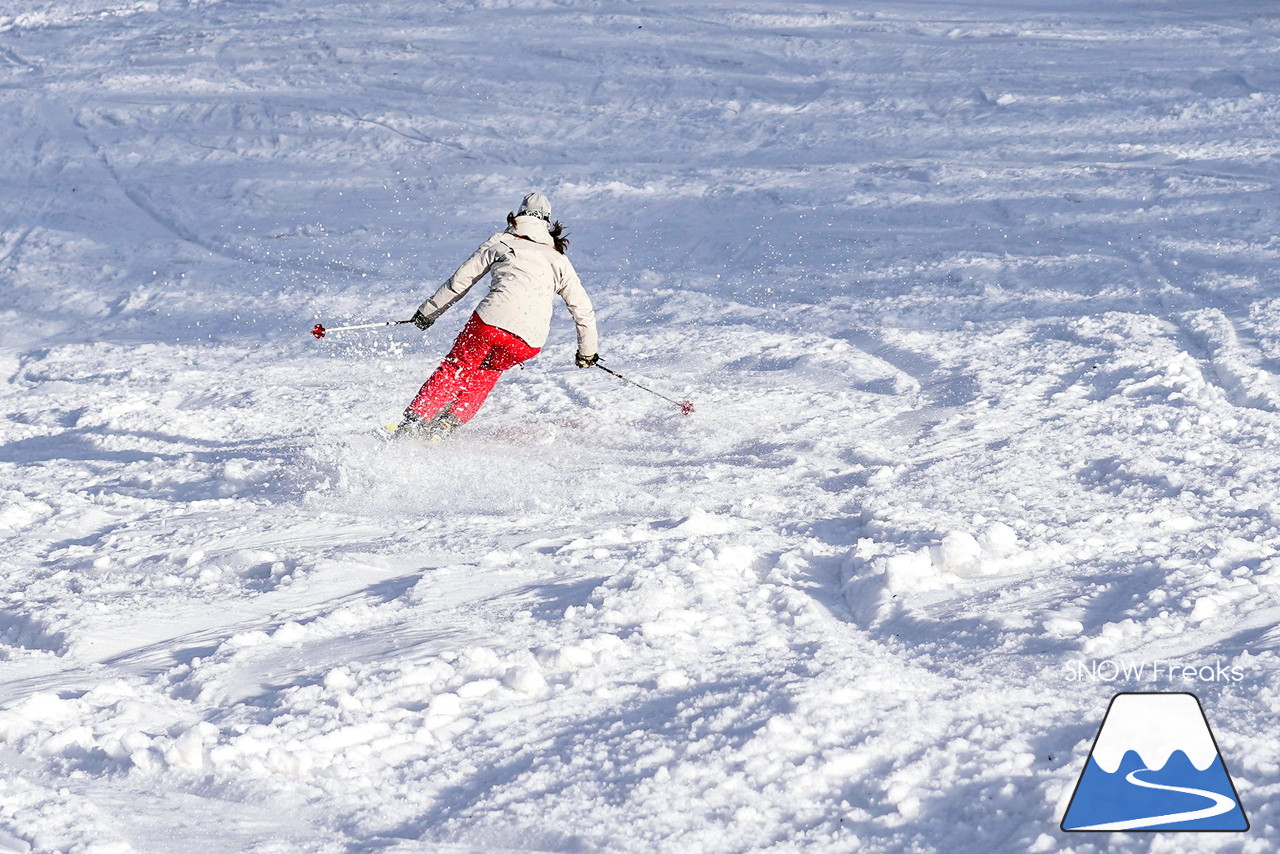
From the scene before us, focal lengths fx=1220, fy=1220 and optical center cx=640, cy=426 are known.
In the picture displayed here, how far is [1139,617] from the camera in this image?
353 centimetres

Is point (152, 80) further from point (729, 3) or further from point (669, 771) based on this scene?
point (669, 771)

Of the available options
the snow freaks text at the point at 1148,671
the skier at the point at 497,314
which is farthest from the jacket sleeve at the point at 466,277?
the snow freaks text at the point at 1148,671

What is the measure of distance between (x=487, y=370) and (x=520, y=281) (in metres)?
0.51

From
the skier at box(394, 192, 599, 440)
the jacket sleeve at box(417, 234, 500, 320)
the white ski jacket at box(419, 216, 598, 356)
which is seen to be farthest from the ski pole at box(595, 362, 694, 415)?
the jacket sleeve at box(417, 234, 500, 320)

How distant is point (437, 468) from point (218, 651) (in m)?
2.21

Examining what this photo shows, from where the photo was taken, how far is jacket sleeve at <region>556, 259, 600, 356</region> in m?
6.50

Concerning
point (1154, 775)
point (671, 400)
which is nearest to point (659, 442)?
point (671, 400)

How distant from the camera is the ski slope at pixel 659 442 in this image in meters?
2.93

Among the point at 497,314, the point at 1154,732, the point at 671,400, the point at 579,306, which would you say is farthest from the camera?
the point at 671,400

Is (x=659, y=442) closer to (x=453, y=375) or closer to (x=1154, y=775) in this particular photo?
(x=453, y=375)

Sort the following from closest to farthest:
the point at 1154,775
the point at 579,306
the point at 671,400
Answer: the point at 1154,775 → the point at 579,306 → the point at 671,400

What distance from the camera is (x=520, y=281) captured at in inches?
250

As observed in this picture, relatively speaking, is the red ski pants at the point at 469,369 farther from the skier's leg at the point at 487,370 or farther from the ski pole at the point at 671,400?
the ski pole at the point at 671,400

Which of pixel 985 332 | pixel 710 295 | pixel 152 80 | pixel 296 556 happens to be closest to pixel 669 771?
pixel 296 556
